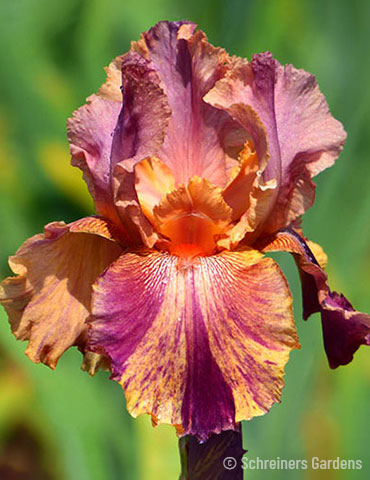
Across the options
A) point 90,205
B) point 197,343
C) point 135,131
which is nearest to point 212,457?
point 197,343

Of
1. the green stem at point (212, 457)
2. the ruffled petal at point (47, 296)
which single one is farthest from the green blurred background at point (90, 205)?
the ruffled petal at point (47, 296)

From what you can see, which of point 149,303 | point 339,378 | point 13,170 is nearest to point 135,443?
point 339,378

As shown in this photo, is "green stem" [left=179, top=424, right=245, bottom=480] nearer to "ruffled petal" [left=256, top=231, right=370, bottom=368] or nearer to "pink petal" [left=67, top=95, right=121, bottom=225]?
"ruffled petal" [left=256, top=231, right=370, bottom=368]

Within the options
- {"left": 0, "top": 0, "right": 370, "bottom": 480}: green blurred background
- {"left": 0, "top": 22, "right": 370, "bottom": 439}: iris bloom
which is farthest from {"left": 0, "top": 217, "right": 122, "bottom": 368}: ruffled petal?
{"left": 0, "top": 0, "right": 370, "bottom": 480}: green blurred background

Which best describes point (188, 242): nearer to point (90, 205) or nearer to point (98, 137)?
point (98, 137)

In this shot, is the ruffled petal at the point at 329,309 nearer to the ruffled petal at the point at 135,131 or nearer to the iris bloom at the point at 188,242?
the iris bloom at the point at 188,242

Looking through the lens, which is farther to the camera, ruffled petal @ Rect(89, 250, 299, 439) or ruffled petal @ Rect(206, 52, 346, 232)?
ruffled petal @ Rect(206, 52, 346, 232)

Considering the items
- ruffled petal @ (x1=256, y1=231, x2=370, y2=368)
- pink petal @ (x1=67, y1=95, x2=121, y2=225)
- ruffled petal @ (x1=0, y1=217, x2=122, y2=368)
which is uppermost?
pink petal @ (x1=67, y1=95, x2=121, y2=225)
